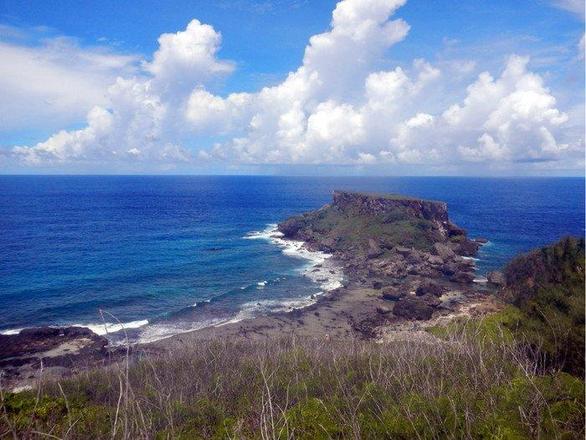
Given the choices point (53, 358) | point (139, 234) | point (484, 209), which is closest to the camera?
point (53, 358)

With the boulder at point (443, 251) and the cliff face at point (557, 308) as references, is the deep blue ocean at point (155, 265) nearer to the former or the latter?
the boulder at point (443, 251)

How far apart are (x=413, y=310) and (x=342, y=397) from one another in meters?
30.4

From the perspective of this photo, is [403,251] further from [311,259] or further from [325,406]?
[325,406]

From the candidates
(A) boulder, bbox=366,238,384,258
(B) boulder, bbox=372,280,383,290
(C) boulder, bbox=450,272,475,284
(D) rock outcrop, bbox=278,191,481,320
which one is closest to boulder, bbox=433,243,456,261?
(D) rock outcrop, bbox=278,191,481,320

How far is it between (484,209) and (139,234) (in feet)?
339

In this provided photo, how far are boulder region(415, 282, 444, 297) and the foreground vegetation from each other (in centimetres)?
2379

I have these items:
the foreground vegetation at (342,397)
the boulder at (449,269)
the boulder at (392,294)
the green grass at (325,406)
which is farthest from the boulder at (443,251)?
the green grass at (325,406)

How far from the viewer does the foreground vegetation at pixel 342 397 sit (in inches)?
354

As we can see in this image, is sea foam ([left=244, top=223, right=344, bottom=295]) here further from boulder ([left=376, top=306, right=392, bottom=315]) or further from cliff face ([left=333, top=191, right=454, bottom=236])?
cliff face ([left=333, top=191, right=454, bottom=236])

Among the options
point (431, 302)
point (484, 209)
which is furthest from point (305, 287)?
point (484, 209)

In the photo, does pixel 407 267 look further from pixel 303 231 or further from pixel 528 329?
pixel 528 329

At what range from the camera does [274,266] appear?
59.0 meters

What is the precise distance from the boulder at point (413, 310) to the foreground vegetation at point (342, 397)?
57.4 ft

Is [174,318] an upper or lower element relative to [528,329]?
lower
